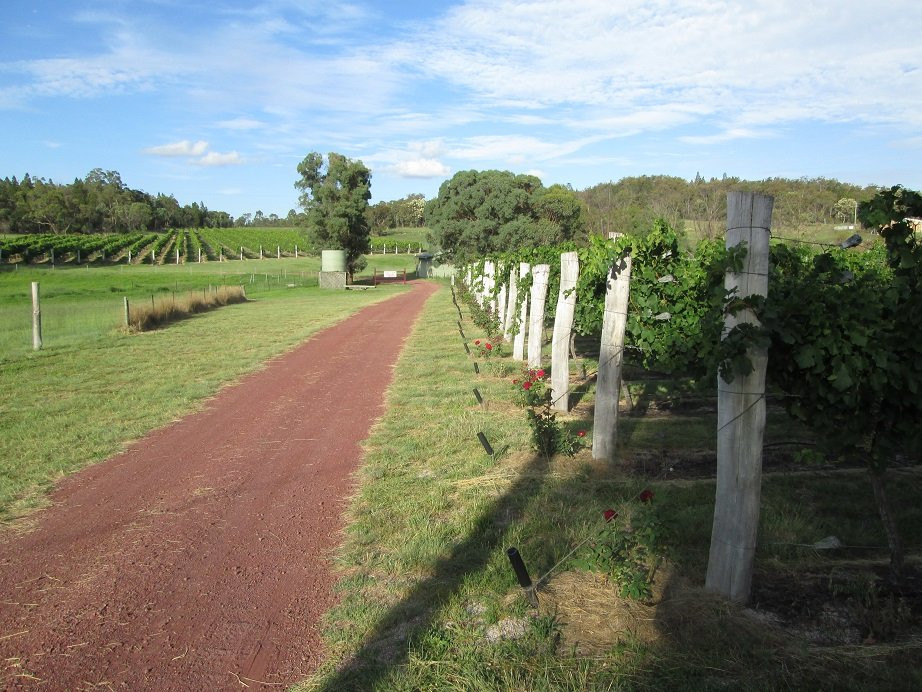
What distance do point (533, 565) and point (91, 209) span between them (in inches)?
4497

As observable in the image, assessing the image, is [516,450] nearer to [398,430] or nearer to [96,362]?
[398,430]

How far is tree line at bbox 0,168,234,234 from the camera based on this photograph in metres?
89.9

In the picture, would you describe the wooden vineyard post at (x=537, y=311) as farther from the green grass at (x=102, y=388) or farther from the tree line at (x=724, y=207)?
the green grass at (x=102, y=388)

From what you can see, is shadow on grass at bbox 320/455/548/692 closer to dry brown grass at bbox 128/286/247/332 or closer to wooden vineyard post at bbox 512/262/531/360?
wooden vineyard post at bbox 512/262/531/360

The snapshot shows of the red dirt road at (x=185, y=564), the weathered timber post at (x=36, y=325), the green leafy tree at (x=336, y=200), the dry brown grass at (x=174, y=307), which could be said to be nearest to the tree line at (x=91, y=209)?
the green leafy tree at (x=336, y=200)

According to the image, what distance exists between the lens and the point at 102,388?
34.0 feet

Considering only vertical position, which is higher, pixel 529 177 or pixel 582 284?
pixel 529 177

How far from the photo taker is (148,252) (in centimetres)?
7756

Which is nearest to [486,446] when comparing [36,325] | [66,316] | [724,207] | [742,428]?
[742,428]

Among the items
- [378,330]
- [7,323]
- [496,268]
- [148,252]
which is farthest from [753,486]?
[148,252]

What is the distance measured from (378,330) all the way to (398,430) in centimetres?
1216

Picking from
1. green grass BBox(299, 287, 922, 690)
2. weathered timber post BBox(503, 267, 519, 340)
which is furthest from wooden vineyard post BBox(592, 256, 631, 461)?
weathered timber post BBox(503, 267, 519, 340)

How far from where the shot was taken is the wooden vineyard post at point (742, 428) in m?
3.57

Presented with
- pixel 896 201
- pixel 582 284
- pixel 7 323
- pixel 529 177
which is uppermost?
pixel 529 177
